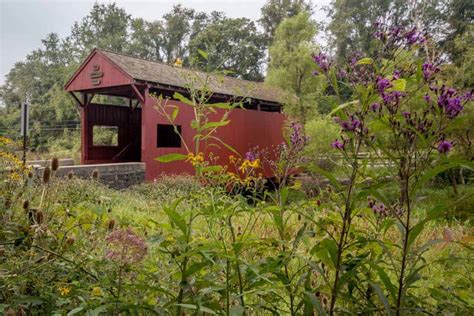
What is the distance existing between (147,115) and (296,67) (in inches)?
217

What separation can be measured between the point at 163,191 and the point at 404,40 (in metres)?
8.15

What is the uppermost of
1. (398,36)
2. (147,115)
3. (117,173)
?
(147,115)

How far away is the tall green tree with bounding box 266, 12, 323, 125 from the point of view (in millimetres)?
13148

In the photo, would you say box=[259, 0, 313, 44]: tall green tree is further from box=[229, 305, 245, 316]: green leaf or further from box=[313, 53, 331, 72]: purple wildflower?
box=[229, 305, 245, 316]: green leaf

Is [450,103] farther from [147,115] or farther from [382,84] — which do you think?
[147,115]

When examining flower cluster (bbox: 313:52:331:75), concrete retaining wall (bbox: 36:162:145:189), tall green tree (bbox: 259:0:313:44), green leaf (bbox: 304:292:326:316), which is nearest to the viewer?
green leaf (bbox: 304:292:326:316)

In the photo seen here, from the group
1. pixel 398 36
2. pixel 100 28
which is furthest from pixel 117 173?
pixel 100 28

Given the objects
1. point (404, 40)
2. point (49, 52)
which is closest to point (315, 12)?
point (49, 52)

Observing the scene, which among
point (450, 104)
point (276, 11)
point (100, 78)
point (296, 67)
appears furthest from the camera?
point (276, 11)

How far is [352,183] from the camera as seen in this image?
1.07m

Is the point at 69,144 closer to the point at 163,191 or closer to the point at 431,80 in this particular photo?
the point at 163,191

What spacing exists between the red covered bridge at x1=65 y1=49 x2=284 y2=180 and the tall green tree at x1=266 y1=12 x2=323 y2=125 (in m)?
1.01

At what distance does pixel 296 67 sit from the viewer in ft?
43.2

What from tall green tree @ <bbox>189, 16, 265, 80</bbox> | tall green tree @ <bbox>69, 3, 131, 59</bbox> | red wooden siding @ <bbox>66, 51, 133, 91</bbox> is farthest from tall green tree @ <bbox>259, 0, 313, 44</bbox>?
red wooden siding @ <bbox>66, 51, 133, 91</bbox>
